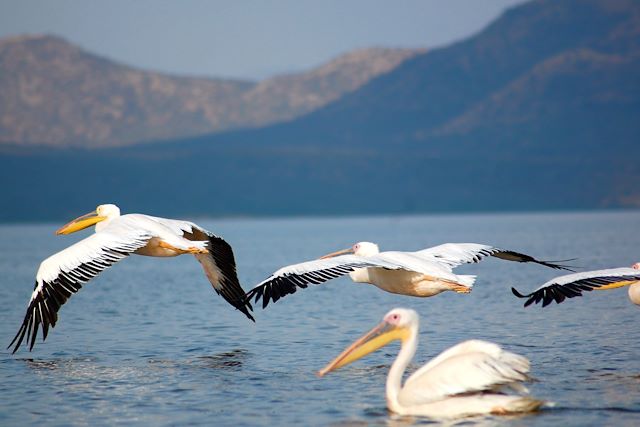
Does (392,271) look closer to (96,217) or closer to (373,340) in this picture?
(373,340)

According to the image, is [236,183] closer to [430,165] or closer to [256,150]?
[256,150]

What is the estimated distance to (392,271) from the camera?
491 inches

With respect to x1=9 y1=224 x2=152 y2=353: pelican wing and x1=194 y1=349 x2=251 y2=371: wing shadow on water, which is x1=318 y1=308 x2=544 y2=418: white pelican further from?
x1=9 y1=224 x2=152 y2=353: pelican wing

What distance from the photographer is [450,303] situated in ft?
61.2

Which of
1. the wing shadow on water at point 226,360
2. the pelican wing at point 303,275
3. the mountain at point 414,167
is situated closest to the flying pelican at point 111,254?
the pelican wing at point 303,275

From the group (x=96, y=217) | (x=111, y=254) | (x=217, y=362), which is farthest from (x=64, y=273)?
(x=96, y=217)

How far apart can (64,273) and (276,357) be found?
2.63m

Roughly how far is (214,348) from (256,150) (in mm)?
131073

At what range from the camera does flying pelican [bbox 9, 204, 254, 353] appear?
1102cm

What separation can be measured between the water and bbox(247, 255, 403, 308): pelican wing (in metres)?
0.87

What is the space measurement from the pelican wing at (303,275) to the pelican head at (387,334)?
1.12 m

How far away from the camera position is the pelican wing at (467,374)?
888 cm

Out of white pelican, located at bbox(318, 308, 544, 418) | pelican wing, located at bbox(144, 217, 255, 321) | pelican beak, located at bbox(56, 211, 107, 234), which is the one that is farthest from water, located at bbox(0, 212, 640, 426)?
pelican beak, located at bbox(56, 211, 107, 234)

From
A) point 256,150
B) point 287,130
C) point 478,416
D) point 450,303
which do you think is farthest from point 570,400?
point 287,130
